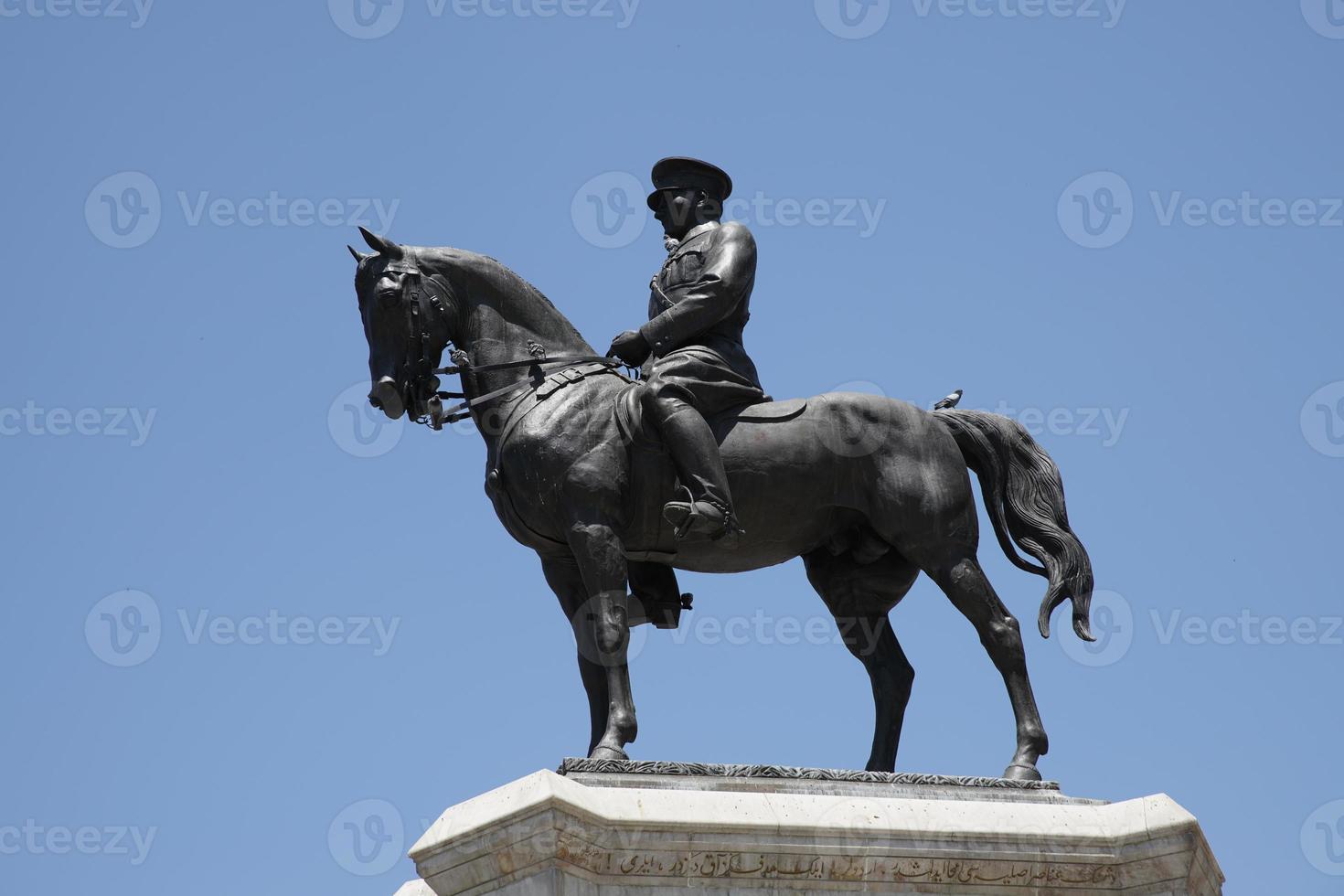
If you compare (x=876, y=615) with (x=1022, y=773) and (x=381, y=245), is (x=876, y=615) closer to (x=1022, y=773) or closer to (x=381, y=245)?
(x=1022, y=773)

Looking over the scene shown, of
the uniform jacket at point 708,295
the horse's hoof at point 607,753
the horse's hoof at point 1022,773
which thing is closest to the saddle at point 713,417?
the uniform jacket at point 708,295

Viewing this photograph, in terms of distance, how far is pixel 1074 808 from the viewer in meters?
13.8

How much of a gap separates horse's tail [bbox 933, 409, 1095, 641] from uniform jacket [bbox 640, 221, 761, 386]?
163cm

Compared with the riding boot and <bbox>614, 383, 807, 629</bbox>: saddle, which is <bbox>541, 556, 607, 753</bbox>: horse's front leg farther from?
the riding boot

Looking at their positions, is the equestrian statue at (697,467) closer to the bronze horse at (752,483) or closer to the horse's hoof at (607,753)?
the bronze horse at (752,483)

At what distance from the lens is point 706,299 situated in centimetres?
1498

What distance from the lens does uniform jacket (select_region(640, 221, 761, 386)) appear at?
49.1ft

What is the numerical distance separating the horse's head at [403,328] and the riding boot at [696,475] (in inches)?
69.6

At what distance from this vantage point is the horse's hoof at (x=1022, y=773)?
14219 mm

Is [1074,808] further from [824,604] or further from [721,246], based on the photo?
[721,246]

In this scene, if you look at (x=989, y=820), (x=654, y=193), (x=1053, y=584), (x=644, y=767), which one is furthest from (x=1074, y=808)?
(x=654, y=193)

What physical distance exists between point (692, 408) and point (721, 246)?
4.94 feet

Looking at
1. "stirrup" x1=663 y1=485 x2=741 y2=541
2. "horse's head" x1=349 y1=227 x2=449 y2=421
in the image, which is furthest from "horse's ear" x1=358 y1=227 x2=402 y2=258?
"stirrup" x1=663 y1=485 x2=741 y2=541

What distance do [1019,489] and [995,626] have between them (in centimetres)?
115
